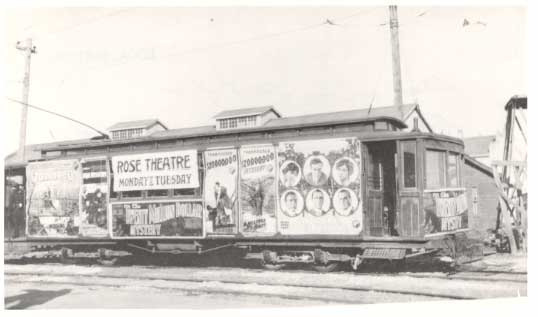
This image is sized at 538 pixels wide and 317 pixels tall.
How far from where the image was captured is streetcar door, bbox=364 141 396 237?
1122 centimetres

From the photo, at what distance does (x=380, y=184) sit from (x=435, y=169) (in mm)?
1094

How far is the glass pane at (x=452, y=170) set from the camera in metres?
11.7

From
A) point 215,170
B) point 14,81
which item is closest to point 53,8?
point 14,81

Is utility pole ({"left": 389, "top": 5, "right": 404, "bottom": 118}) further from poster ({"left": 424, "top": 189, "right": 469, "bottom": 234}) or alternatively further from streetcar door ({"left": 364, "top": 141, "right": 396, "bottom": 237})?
streetcar door ({"left": 364, "top": 141, "right": 396, "bottom": 237})

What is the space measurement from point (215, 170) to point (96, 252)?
3.90 metres

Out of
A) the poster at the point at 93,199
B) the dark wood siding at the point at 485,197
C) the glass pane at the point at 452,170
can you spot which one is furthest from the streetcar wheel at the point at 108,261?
the dark wood siding at the point at 485,197

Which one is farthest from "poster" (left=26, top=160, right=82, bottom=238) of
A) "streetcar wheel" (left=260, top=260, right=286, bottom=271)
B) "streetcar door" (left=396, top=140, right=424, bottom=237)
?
"streetcar door" (left=396, top=140, right=424, bottom=237)

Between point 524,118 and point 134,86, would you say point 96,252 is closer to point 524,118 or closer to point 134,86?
point 134,86

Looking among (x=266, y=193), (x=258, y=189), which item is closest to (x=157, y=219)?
(x=258, y=189)

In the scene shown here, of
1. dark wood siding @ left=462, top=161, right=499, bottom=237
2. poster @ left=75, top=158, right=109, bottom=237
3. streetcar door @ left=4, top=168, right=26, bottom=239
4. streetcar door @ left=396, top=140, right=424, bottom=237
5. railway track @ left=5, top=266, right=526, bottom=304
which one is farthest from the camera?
dark wood siding @ left=462, top=161, right=499, bottom=237

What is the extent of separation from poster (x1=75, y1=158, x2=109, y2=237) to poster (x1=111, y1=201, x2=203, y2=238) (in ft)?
1.07

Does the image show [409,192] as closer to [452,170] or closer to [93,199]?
[452,170]

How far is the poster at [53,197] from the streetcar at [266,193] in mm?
24

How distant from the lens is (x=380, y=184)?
11.6 meters
